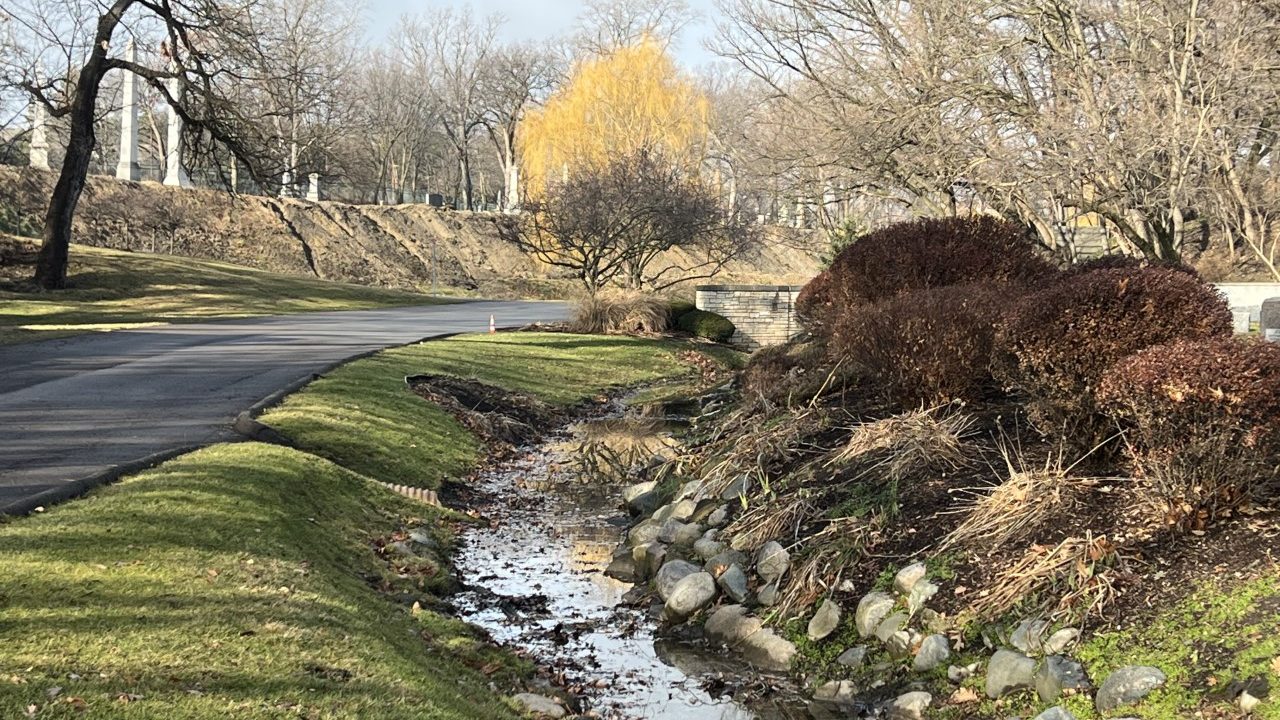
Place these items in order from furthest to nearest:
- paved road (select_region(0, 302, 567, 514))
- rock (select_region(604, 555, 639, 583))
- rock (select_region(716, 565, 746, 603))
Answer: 1. rock (select_region(604, 555, 639, 583))
2. paved road (select_region(0, 302, 567, 514))
3. rock (select_region(716, 565, 746, 603))

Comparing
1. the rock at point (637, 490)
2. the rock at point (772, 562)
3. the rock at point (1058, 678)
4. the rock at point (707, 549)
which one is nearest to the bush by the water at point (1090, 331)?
the rock at point (772, 562)

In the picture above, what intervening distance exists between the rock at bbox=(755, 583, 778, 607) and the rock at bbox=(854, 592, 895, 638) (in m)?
A: 0.73

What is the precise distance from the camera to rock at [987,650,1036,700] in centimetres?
555

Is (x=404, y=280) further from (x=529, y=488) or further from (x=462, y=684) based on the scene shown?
(x=462, y=684)

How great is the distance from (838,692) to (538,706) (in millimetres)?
1784

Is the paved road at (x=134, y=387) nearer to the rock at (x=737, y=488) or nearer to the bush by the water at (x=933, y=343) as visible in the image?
the rock at (x=737, y=488)

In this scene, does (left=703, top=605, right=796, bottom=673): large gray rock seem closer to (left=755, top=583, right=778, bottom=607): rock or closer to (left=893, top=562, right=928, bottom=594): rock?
(left=755, top=583, right=778, bottom=607): rock

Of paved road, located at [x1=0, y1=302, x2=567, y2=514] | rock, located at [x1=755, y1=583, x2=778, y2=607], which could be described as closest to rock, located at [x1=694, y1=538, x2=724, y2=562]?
rock, located at [x1=755, y1=583, x2=778, y2=607]

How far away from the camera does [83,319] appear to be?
24.4 metres

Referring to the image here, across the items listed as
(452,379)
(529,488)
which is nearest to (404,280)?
(452,379)

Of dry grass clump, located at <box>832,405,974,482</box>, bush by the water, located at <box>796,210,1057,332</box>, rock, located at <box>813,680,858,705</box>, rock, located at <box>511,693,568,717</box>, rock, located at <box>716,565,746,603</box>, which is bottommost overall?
rock, located at <box>813,680,858,705</box>

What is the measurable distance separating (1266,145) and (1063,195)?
3790 millimetres

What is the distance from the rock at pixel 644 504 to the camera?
10773 millimetres

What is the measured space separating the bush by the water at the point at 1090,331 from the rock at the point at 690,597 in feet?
9.00
